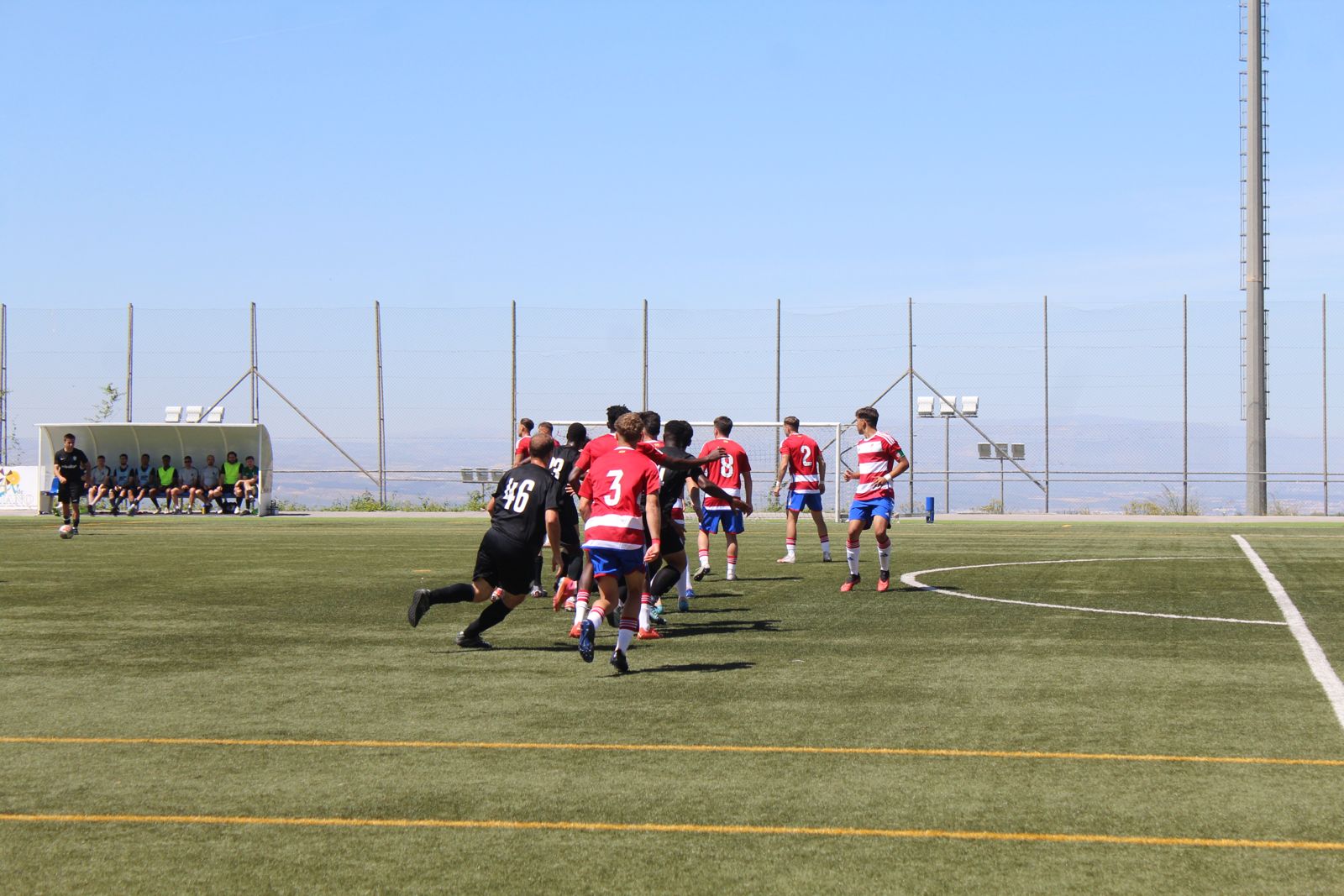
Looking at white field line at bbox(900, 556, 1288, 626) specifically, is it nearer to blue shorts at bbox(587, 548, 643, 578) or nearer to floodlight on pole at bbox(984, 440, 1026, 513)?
blue shorts at bbox(587, 548, 643, 578)

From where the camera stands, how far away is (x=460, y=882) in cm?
516

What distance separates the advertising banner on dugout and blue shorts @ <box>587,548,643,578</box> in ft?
118

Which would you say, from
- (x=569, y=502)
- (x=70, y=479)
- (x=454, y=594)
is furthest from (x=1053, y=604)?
(x=70, y=479)

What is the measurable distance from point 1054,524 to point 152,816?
31043 mm

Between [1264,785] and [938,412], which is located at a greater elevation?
[938,412]

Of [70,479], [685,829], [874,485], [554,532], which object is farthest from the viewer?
[70,479]

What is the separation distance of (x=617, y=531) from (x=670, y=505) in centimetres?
385

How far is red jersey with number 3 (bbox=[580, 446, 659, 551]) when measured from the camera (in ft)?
33.9

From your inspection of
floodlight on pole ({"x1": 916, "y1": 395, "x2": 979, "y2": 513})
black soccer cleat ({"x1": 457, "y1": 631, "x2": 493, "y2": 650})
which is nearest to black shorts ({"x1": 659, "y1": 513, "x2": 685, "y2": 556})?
black soccer cleat ({"x1": 457, "y1": 631, "x2": 493, "y2": 650})

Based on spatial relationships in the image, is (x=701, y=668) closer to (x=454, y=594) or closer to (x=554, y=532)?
(x=554, y=532)

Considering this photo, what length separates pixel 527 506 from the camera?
11.4 metres

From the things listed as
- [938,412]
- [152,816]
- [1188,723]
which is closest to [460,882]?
[152,816]

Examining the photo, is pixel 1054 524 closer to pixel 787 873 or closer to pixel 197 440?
pixel 197 440

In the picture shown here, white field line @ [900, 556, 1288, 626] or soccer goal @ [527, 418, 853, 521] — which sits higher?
soccer goal @ [527, 418, 853, 521]
